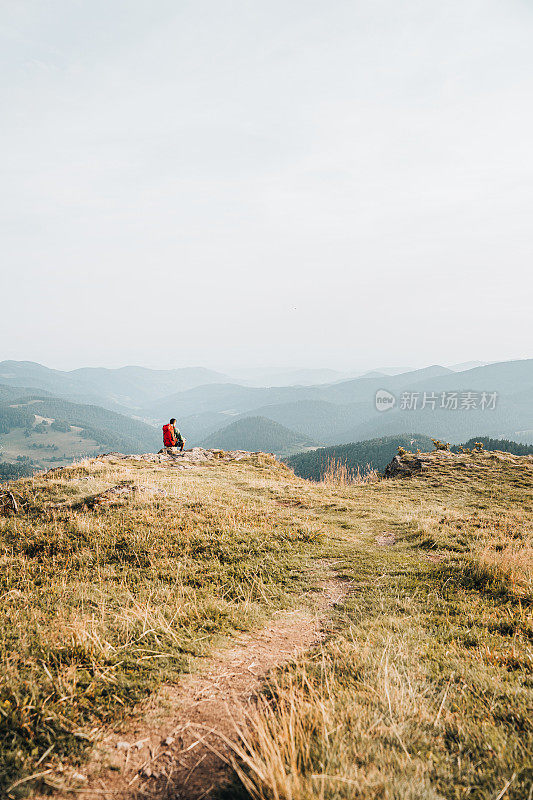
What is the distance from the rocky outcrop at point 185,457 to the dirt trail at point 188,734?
62.0 ft

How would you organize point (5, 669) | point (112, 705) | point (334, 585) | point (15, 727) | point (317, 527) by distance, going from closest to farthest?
point (15, 727) → point (112, 705) → point (5, 669) → point (334, 585) → point (317, 527)

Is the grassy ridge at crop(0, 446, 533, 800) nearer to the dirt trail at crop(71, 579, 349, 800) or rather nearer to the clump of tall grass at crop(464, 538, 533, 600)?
the clump of tall grass at crop(464, 538, 533, 600)

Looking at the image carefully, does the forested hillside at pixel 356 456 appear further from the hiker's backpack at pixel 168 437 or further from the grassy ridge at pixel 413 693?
the grassy ridge at pixel 413 693

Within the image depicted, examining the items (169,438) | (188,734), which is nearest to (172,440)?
(169,438)

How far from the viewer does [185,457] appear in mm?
26625

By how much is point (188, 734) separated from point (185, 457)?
77.3 feet

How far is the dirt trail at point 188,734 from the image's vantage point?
311 cm

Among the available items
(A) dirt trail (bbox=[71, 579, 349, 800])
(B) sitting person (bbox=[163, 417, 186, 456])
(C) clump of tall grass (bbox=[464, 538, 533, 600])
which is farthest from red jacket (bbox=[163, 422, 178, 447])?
(A) dirt trail (bbox=[71, 579, 349, 800])

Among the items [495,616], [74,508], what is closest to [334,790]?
[495,616]

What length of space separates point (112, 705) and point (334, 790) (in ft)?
8.85

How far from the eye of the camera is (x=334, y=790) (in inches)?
104

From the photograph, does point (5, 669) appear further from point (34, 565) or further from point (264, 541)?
point (264, 541)

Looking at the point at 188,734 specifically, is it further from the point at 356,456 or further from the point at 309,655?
the point at 356,456

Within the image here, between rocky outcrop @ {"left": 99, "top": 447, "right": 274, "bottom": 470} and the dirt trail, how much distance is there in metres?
18.9
